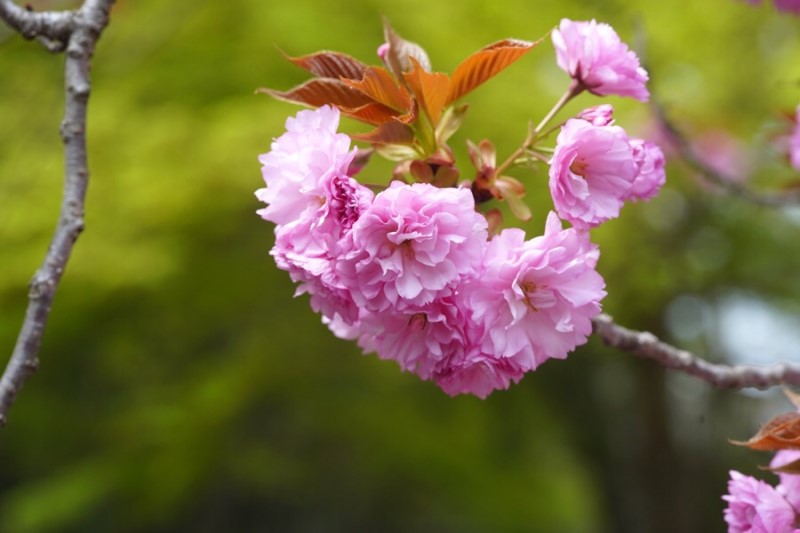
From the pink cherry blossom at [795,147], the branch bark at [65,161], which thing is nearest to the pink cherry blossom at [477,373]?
the branch bark at [65,161]

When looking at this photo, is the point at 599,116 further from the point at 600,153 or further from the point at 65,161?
the point at 65,161

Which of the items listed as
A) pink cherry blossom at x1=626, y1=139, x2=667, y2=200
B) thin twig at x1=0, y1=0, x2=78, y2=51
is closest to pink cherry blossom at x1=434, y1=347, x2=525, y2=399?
pink cherry blossom at x1=626, y1=139, x2=667, y2=200

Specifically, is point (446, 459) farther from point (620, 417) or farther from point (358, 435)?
point (620, 417)

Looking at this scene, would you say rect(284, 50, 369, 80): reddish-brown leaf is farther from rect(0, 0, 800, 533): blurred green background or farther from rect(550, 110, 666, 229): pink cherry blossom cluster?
rect(0, 0, 800, 533): blurred green background

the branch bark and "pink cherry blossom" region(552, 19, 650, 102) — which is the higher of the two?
"pink cherry blossom" region(552, 19, 650, 102)

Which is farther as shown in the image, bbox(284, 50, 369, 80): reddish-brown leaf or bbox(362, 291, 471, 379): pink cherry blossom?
bbox(284, 50, 369, 80): reddish-brown leaf

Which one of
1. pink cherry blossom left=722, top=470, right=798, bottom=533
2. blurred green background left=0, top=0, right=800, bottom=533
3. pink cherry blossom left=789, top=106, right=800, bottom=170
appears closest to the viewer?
pink cherry blossom left=722, top=470, right=798, bottom=533

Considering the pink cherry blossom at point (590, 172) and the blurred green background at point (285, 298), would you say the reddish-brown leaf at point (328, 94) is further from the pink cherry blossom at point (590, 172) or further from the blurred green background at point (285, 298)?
the blurred green background at point (285, 298)
